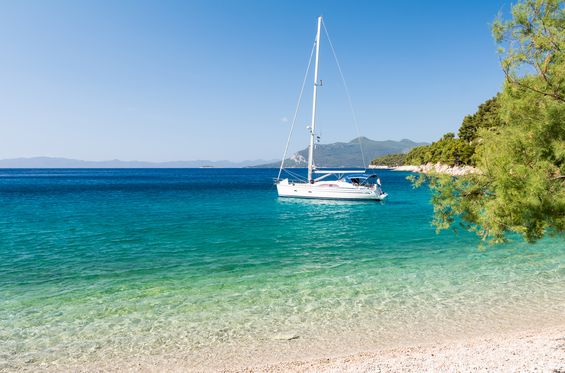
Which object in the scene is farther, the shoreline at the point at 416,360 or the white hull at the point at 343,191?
the white hull at the point at 343,191

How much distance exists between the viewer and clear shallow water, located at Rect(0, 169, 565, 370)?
357 inches

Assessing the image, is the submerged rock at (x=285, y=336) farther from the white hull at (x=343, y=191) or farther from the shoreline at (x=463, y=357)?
the white hull at (x=343, y=191)

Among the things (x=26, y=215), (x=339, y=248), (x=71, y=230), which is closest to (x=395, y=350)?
(x=339, y=248)

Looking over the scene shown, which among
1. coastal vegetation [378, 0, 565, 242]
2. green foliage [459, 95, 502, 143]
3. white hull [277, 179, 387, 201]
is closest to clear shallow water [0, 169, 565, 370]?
coastal vegetation [378, 0, 565, 242]

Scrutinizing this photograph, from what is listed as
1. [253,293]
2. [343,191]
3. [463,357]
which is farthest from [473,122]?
[463,357]

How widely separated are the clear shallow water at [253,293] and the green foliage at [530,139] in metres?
3.57

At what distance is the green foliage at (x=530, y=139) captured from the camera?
755 centimetres

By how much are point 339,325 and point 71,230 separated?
24.5 meters

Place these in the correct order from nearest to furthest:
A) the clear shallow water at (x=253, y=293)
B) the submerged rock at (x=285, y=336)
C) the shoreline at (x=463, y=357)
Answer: the shoreline at (x=463, y=357) → the clear shallow water at (x=253, y=293) → the submerged rock at (x=285, y=336)

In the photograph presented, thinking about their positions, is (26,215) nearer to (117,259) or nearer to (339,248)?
(117,259)

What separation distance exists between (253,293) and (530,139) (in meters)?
9.31

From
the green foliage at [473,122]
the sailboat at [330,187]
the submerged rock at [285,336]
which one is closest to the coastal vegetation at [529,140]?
the submerged rock at [285,336]

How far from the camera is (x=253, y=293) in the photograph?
501 inches

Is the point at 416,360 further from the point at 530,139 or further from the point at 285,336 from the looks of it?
the point at 530,139
